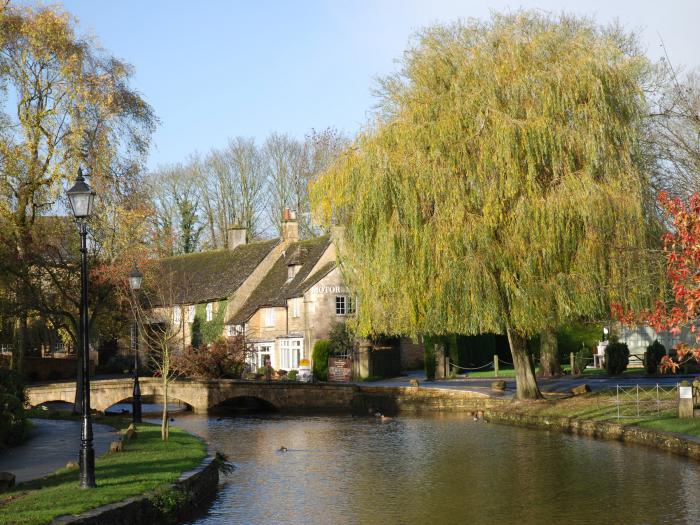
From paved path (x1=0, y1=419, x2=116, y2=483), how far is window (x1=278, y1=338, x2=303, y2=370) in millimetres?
23245

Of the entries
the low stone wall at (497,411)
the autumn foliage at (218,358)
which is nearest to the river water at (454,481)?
the low stone wall at (497,411)

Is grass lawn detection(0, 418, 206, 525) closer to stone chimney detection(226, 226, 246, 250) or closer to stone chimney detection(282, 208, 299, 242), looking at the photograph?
stone chimney detection(282, 208, 299, 242)

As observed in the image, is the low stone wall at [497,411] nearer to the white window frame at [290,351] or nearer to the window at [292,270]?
the white window frame at [290,351]

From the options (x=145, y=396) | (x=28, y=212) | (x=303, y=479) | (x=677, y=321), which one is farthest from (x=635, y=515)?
(x=145, y=396)

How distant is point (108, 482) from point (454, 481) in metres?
7.16

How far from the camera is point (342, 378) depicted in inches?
1820

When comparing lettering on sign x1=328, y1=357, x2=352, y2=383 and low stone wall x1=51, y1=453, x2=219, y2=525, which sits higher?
lettering on sign x1=328, y1=357, x2=352, y2=383

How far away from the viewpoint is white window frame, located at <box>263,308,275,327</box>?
176ft

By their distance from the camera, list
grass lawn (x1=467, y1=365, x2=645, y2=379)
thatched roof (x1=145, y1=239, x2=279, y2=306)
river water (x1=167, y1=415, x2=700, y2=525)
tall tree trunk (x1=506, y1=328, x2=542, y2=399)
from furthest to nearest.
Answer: thatched roof (x1=145, y1=239, x2=279, y2=306) → grass lawn (x1=467, y1=365, x2=645, y2=379) → tall tree trunk (x1=506, y1=328, x2=542, y2=399) → river water (x1=167, y1=415, x2=700, y2=525)

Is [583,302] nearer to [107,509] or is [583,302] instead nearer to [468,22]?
[468,22]

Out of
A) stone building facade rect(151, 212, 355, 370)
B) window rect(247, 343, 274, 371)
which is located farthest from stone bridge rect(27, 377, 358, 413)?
window rect(247, 343, 274, 371)

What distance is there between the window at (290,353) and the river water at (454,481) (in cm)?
2301

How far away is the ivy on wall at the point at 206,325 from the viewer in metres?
56.5

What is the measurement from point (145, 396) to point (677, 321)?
38.1m
